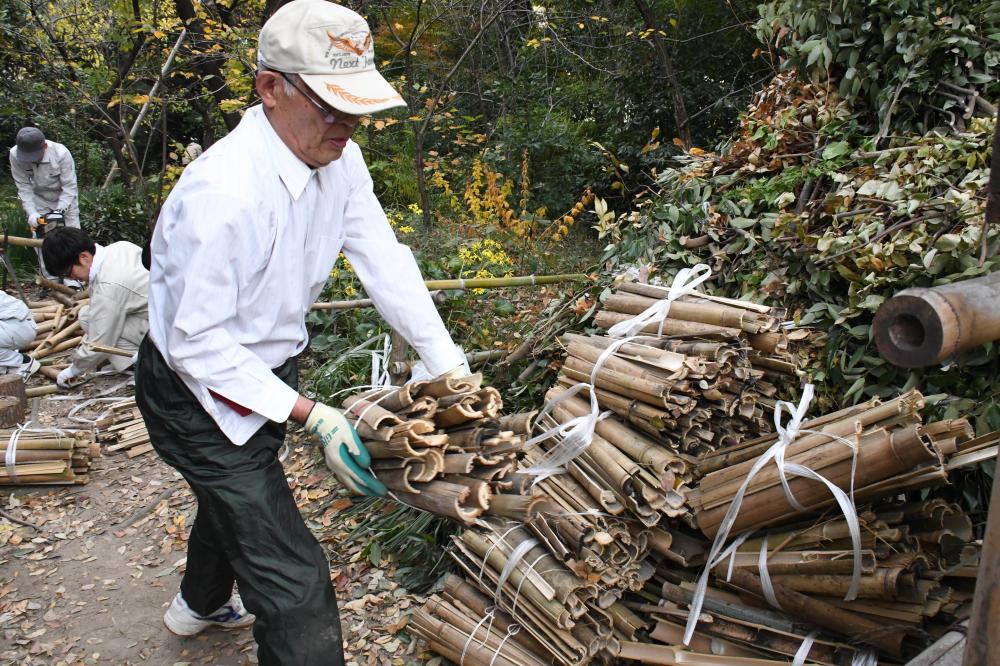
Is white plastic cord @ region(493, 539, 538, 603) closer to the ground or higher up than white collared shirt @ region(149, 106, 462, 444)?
closer to the ground

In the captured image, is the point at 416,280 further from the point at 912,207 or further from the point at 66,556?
the point at 66,556

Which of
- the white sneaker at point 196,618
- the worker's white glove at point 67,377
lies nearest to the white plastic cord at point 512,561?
the white sneaker at point 196,618

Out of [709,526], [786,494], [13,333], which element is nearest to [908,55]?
[786,494]

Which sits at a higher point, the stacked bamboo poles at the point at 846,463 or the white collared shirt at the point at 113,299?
the stacked bamboo poles at the point at 846,463

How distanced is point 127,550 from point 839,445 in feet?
12.3

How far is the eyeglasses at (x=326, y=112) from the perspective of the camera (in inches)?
86.3

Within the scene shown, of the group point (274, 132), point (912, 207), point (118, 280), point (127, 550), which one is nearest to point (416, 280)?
point (274, 132)

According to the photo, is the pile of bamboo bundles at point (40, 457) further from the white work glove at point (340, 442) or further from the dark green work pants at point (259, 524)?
the white work glove at point (340, 442)

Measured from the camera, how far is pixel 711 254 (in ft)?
Result: 13.3

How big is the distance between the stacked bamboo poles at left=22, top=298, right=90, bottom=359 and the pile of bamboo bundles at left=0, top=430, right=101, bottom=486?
7.49 ft

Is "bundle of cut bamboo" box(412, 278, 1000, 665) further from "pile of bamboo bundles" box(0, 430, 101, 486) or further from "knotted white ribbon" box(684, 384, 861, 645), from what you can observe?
"pile of bamboo bundles" box(0, 430, 101, 486)

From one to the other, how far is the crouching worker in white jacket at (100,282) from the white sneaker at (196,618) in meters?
3.29

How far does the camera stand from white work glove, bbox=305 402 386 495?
2260 mm

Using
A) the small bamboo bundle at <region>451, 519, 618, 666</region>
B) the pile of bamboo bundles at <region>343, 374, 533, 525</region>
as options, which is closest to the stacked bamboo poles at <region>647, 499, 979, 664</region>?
the small bamboo bundle at <region>451, 519, 618, 666</region>
